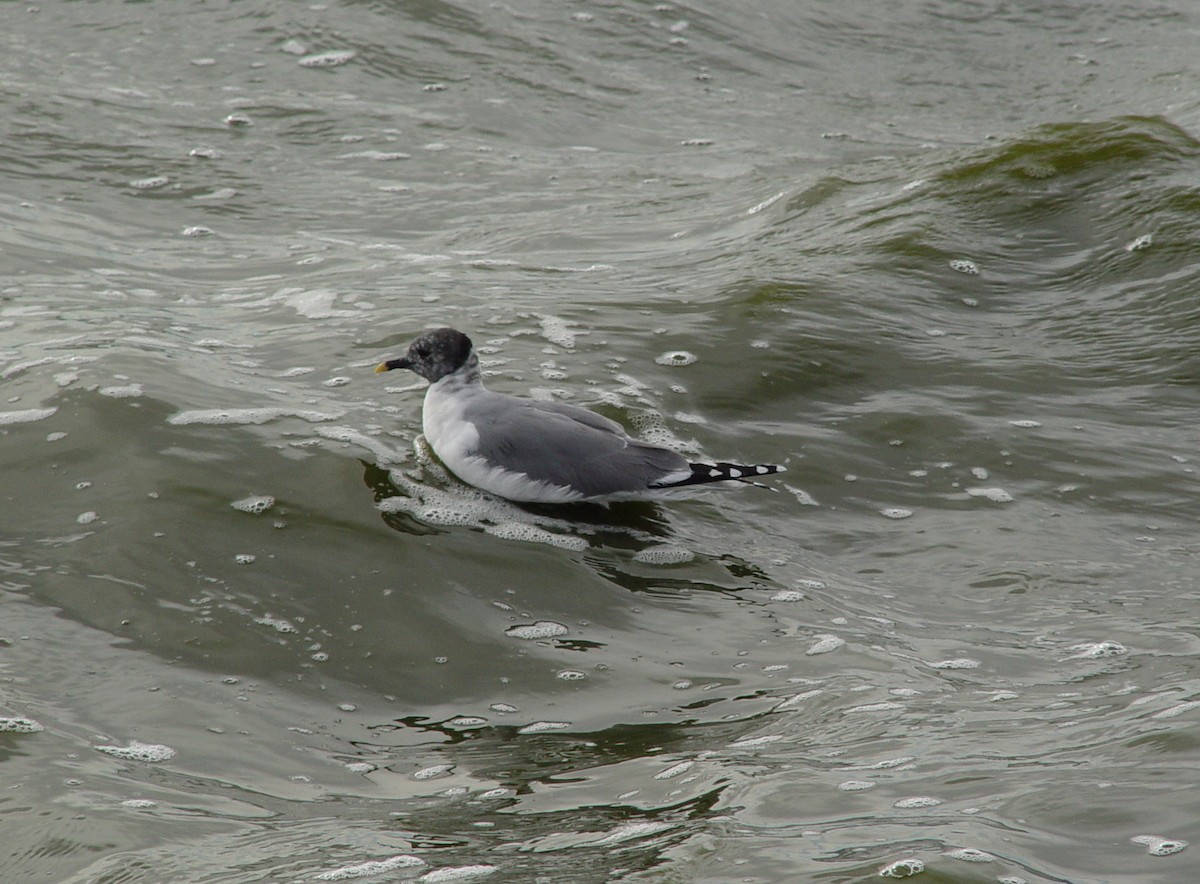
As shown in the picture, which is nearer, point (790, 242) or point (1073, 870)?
point (1073, 870)

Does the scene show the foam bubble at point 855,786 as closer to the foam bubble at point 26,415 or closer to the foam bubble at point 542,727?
the foam bubble at point 542,727

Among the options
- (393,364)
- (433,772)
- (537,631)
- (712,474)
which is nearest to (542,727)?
(433,772)

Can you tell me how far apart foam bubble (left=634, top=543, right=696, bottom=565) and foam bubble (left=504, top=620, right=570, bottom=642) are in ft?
2.24

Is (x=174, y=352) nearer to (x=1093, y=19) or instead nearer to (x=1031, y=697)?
(x=1031, y=697)

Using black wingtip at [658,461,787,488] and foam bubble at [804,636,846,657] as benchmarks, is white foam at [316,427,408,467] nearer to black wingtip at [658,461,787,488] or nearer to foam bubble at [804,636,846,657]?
black wingtip at [658,461,787,488]

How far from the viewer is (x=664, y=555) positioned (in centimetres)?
598

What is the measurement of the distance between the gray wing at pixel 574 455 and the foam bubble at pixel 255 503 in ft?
3.26

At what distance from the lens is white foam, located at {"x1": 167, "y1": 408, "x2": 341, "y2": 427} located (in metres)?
6.39

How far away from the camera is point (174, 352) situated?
286 inches

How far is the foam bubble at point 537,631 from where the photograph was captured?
5340 mm

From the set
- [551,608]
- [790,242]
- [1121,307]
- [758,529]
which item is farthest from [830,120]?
[551,608]

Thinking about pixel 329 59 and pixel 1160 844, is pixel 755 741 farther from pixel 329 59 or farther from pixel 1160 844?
pixel 329 59

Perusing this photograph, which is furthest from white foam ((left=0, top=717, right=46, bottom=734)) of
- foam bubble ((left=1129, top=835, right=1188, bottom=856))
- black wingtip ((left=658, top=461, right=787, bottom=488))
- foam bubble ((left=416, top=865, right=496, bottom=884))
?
foam bubble ((left=1129, top=835, right=1188, bottom=856))

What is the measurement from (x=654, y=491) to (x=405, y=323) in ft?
8.37
